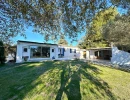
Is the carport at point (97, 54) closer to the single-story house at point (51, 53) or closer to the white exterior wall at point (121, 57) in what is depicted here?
the single-story house at point (51, 53)

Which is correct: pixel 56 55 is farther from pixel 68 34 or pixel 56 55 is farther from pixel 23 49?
pixel 68 34

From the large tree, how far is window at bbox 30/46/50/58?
48.0ft

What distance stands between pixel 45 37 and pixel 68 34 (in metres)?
1.41

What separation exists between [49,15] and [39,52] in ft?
56.5

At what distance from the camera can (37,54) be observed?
859 inches

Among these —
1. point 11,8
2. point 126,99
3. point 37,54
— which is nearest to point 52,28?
point 11,8

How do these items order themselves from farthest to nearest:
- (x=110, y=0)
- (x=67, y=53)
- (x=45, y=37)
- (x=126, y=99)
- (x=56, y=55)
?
1. (x=67, y=53)
2. (x=56, y=55)
3. (x=45, y=37)
4. (x=126, y=99)
5. (x=110, y=0)

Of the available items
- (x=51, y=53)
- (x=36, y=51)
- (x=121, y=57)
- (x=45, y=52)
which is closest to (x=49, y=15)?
(x=121, y=57)

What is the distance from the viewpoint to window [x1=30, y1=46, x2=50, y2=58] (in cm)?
2104

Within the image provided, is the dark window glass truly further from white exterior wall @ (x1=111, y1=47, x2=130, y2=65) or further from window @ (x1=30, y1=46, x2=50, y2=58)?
white exterior wall @ (x1=111, y1=47, x2=130, y2=65)

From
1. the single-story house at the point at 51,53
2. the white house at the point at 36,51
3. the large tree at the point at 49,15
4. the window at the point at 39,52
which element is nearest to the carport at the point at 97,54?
the single-story house at the point at 51,53

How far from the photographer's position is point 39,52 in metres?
22.2

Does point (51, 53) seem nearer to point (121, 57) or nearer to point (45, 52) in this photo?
point (45, 52)

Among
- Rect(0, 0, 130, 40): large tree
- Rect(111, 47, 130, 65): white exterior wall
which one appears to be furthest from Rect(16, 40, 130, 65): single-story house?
Rect(0, 0, 130, 40): large tree
